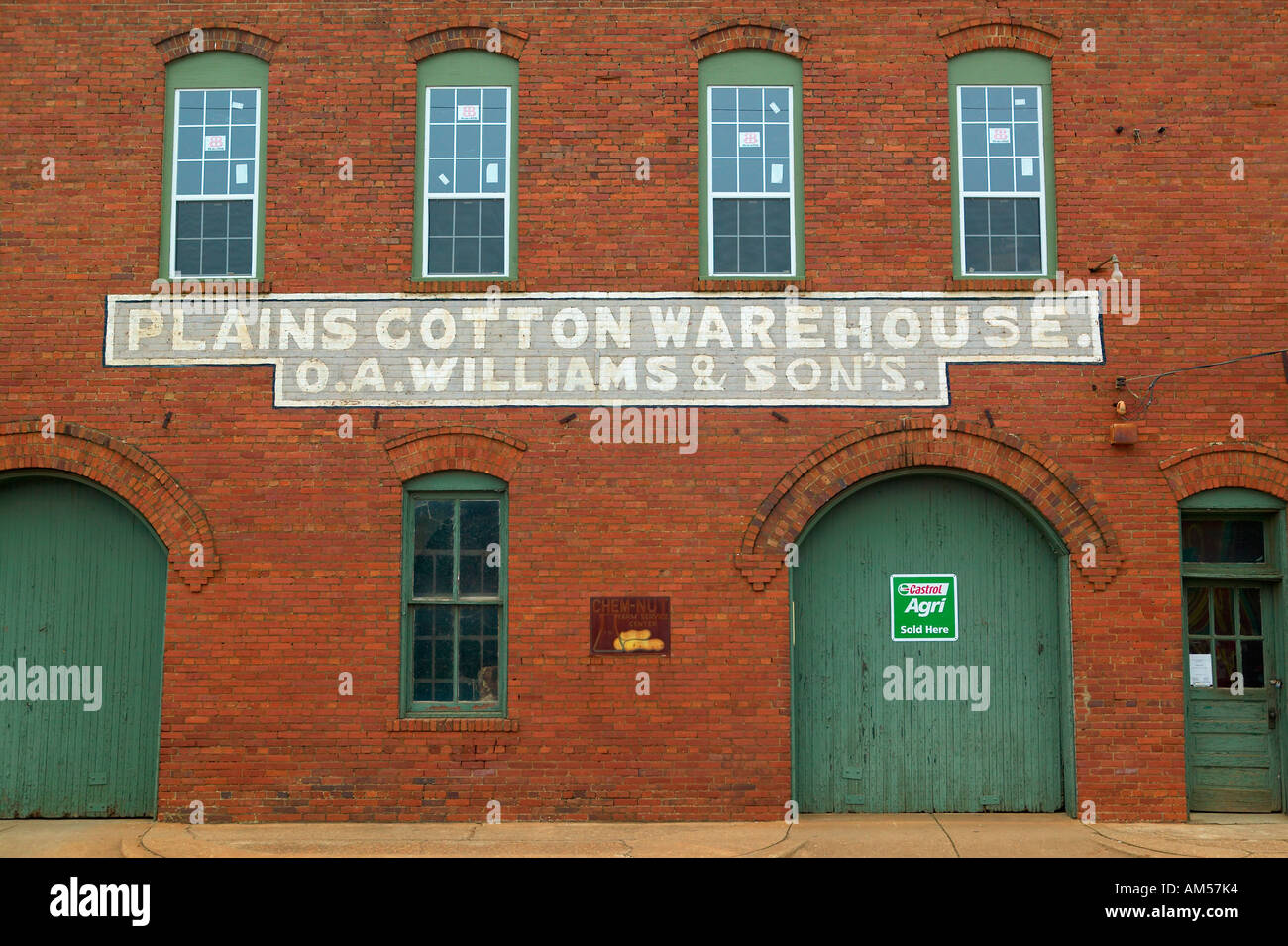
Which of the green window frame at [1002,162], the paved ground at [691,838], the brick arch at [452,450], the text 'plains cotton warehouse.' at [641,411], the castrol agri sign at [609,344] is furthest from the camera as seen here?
the green window frame at [1002,162]

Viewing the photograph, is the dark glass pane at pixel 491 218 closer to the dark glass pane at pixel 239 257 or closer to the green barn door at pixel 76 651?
the dark glass pane at pixel 239 257

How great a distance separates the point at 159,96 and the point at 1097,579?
947 centimetres

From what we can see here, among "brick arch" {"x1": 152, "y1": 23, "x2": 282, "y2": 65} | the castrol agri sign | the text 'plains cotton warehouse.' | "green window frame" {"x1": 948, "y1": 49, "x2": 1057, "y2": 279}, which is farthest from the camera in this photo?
"brick arch" {"x1": 152, "y1": 23, "x2": 282, "y2": 65}

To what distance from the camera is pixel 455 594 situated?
11227mm

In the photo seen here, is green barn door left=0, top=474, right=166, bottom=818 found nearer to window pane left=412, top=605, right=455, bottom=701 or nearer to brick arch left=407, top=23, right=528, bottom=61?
window pane left=412, top=605, right=455, bottom=701

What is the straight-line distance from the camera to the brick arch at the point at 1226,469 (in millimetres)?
11055

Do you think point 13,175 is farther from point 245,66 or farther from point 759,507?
point 759,507

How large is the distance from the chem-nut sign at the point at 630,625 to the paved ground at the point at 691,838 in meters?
1.51

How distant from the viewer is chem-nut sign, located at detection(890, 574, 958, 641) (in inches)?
446

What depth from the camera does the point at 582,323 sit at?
1132 centimetres

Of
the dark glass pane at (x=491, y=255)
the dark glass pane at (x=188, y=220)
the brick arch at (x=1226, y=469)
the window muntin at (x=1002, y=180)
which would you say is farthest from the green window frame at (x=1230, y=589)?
the dark glass pane at (x=188, y=220)

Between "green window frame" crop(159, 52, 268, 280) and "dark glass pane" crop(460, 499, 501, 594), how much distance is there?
9.82 feet

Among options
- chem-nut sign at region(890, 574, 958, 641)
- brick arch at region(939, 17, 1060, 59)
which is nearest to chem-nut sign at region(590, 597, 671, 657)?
chem-nut sign at region(890, 574, 958, 641)

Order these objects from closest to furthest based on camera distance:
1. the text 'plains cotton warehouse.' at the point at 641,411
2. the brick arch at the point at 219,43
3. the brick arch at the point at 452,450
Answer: the text 'plains cotton warehouse.' at the point at 641,411 < the brick arch at the point at 452,450 < the brick arch at the point at 219,43
